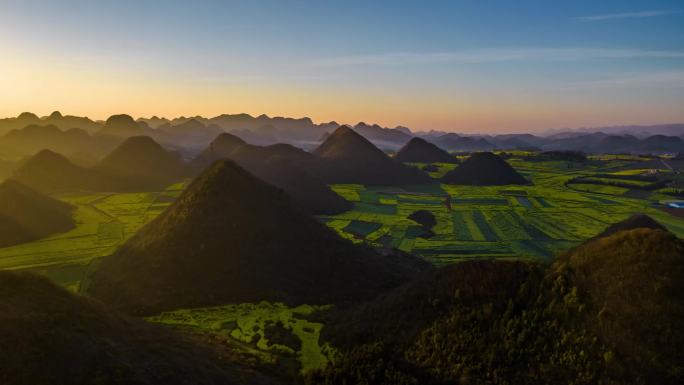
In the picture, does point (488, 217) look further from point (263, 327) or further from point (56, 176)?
point (56, 176)

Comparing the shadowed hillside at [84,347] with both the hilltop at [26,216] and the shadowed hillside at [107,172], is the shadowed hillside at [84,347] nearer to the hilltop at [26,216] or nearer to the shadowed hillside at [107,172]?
the hilltop at [26,216]

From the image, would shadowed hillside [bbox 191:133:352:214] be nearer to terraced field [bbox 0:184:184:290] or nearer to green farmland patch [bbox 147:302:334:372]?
terraced field [bbox 0:184:184:290]

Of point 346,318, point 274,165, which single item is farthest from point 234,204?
point 274,165

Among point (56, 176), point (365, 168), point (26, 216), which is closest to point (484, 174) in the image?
point (365, 168)

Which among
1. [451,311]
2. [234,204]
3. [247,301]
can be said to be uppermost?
[234,204]

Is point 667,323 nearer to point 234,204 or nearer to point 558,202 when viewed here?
point 234,204

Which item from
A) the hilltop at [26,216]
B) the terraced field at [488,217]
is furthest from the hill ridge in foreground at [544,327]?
the hilltop at [26,216]

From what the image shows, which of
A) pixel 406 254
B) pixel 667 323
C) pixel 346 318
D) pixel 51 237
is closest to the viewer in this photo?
pixel 667 323
